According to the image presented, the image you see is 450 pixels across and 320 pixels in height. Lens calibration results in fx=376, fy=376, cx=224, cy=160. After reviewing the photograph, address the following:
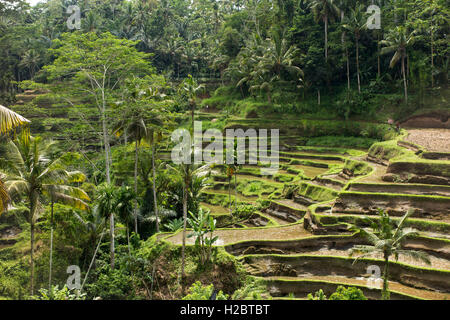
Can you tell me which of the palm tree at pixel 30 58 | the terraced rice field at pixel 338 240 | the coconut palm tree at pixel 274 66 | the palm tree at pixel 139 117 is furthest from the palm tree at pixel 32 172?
the palm tree at pixel 30 58

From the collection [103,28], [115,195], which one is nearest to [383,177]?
[115,195]

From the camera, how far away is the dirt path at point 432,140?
21.3 metres

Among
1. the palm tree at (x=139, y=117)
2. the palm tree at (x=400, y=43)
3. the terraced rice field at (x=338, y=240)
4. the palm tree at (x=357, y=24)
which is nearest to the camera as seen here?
the terraced rice field at (x=338, y=240)

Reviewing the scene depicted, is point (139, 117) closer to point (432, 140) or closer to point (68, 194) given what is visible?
point (68, 194)

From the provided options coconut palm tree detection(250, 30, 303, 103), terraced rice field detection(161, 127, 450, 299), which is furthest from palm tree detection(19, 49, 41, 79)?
terraced rice field detection(161, 127, 450, 299)

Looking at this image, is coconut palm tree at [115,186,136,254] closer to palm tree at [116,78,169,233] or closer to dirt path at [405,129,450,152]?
palm tree at [116,78,169,233]

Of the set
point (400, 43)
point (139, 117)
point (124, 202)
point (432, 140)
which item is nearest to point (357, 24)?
point (400, 43)

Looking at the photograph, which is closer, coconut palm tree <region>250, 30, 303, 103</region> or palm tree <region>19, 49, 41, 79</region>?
coconut palm tree <region>250, 30, 303, 103</region>

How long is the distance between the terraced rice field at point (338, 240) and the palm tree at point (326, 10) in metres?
23.7

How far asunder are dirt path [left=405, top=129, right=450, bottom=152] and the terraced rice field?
305 centimetres

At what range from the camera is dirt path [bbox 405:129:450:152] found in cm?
2133

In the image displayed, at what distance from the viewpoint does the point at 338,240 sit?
52.9 feet

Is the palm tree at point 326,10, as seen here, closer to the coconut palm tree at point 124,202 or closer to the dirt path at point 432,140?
the dirt path at point 432,140

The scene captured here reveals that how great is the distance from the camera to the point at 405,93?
34.6m
